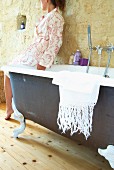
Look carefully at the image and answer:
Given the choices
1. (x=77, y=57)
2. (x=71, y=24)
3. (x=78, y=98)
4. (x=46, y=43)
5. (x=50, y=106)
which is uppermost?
(x=71, y=24)

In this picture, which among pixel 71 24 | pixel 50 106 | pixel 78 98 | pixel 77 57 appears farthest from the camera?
pixel 71 24

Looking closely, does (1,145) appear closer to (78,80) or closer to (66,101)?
(66,101)

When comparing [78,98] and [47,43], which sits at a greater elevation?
[47,43]

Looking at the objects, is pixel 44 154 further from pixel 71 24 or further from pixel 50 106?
pixel 71 24

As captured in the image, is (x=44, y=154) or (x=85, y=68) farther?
(x=85, y=68)

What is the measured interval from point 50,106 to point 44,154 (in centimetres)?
49

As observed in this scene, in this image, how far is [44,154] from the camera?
182 cm

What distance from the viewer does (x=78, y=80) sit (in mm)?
1265

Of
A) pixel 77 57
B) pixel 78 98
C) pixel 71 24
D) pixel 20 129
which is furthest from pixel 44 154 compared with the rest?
pixel 71 24

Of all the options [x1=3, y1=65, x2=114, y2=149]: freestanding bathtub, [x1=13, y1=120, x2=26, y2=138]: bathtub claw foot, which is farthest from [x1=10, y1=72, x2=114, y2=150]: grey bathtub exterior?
[x1=13, y1=120, x2=26, y2=138]: bathtub claw foot

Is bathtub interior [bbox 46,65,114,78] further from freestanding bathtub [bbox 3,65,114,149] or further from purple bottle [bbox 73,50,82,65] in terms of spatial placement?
purple bottle [bbox 73,50,82,65]

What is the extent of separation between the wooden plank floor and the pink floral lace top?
0.92 meters

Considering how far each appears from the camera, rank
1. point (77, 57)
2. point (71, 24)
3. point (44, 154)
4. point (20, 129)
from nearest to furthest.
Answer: point (44, 154) → point (20, 129) → point (77, 57) → point (71, 24)

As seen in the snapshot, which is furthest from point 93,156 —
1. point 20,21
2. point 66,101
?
point 20,21
